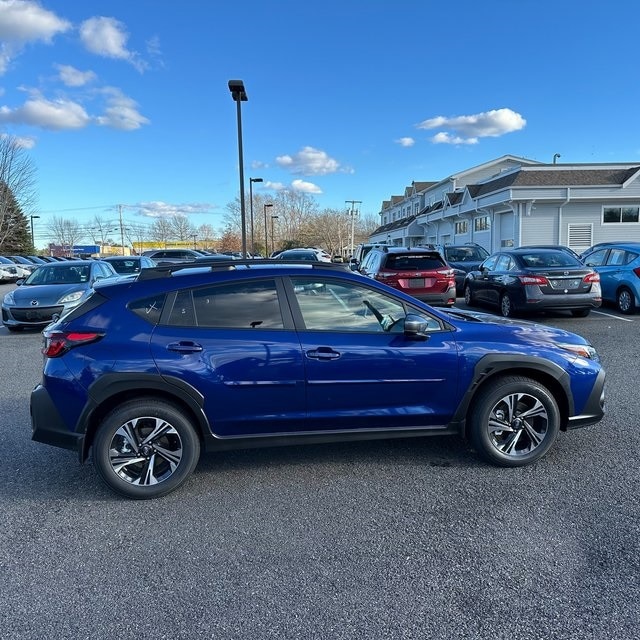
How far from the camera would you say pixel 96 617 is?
7.86 ft

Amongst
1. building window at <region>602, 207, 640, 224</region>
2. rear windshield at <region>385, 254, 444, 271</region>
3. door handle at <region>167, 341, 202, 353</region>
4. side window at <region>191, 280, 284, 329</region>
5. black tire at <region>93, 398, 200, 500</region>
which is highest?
building window at <region>602, 207, 640, 224</region>

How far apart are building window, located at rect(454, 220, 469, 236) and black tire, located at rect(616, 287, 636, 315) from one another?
78.0 feet

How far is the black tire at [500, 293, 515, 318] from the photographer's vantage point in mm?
10648

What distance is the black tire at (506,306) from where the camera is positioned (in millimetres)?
10648

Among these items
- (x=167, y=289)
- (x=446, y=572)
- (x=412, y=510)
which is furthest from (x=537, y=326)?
(x=167, y=289)

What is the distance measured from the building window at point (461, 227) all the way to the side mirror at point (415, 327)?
32.7 metres

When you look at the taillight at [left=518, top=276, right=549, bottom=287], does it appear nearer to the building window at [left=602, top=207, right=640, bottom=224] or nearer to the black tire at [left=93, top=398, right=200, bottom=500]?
the black tire at [left=93, top=398, right=200, bottom=500]

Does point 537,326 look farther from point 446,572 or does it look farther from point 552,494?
point 446,572

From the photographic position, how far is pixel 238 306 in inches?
145

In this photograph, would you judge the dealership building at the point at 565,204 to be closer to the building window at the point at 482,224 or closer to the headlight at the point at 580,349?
the building window at the point at 482,224

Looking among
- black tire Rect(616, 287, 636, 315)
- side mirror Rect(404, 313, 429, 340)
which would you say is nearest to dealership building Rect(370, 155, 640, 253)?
black tire Rect(616, 287, 636, 315)

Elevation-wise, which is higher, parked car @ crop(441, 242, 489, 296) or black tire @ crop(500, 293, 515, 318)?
parked car @ crop(441, 242, 489, 296)

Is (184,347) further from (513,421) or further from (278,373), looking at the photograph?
(513,421)

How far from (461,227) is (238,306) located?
34.6 m
